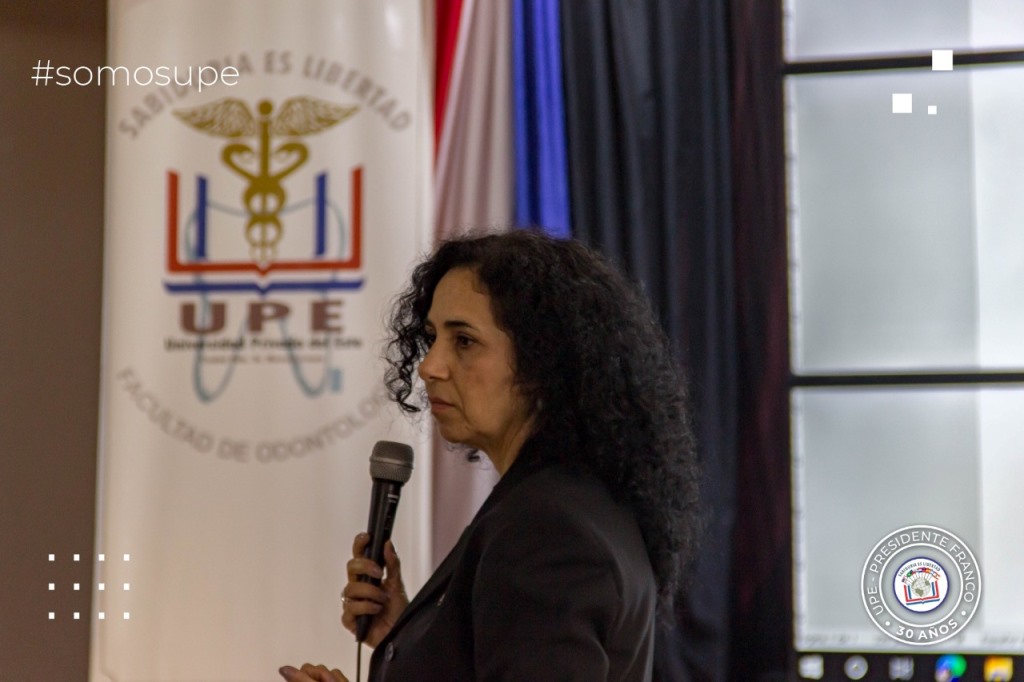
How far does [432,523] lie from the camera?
314 cm

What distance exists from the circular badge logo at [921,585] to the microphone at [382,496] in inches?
65.6

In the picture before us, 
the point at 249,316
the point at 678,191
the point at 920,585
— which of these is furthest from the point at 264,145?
the point at 920,585

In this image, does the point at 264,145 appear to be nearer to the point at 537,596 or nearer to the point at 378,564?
the point at 378,564

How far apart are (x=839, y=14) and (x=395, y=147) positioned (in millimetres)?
1346

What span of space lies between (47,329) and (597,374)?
2.45 m

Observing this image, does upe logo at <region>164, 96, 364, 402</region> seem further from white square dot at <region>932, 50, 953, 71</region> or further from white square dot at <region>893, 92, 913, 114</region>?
white square dot at <region>932, 50, 953, 71</region>

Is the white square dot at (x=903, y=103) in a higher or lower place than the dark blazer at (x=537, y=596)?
higher

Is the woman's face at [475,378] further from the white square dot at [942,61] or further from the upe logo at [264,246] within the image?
the white square dot at [942,61]

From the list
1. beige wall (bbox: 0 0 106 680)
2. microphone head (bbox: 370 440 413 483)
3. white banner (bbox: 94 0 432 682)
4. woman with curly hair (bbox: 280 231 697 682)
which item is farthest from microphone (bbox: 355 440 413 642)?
beige wall (bbox: 0 0 106 680)

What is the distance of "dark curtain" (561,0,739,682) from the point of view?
300cm

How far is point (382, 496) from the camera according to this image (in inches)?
74.9

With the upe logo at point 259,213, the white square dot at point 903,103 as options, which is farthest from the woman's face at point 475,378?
the white square dot at point 903,103

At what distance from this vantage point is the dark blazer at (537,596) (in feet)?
4.00

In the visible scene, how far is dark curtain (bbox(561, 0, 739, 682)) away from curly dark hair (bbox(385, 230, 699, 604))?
140 centimetres
